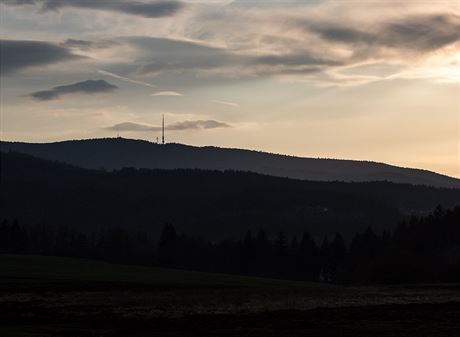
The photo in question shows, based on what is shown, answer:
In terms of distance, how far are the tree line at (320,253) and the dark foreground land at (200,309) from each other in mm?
30606

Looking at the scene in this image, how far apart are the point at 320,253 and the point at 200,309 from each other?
89.6 metres

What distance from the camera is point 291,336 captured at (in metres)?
43.9

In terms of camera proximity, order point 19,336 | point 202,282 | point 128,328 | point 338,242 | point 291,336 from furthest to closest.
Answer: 1. point 338,242
2. point 202,282
3. point 128,328
4. point 291,336
5. point 19,336

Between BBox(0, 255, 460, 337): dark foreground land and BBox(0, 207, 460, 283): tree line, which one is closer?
BBox(0, 255, 460, 337): dark foreground land

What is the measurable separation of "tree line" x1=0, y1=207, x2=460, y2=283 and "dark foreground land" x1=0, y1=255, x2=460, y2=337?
30606 millimetres

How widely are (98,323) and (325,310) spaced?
649 inches

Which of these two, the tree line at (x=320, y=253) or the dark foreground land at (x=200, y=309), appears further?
the tree line at (x=320, y=253)

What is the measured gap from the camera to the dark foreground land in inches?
1838

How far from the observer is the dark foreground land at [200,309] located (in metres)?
46.7

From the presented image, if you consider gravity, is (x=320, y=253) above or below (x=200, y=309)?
above

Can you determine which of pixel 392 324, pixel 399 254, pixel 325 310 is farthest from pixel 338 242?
pixel 392 324

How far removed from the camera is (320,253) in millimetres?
147875

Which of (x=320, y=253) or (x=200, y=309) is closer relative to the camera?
(x=200, y=309)

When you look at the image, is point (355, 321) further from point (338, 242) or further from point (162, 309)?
point (338, 242)
